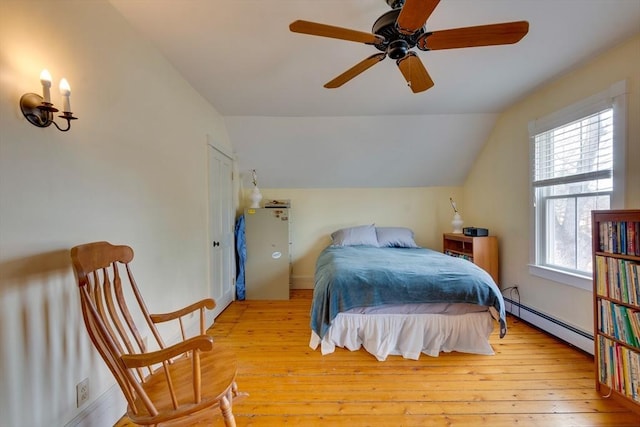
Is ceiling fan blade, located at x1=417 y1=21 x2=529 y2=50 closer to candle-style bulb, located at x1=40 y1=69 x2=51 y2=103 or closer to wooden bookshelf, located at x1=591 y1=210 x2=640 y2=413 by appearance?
wooden bookshelf, located at x1=591 y1=210 x2=640 y2=413

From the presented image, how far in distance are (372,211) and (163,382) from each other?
3502mm

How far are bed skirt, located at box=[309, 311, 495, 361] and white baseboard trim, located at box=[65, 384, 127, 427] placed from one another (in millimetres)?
1386

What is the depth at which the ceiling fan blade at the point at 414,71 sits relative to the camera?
1.54 m

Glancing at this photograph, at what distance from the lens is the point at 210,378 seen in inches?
48.7

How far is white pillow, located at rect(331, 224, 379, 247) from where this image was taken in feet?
12.4

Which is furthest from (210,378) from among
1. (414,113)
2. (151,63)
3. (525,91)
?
(525,91)

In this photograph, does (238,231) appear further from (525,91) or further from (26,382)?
(525,91)

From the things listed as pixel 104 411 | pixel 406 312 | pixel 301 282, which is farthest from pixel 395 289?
pixel 301 282

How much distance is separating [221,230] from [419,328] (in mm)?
2358

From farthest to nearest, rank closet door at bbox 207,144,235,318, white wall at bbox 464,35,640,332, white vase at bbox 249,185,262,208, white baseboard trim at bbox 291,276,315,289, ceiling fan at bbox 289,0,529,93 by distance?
1. white baseboard trim at bbox 291,276,315,289
2. white vase at bbox 249,185,262,208
3. closet door at bbox 207,144,235,318
4. white wall at bbox 464,35,640,332
5. ceiling fan at bbox 289,0,529,93

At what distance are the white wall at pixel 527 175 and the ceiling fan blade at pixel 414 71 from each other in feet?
4.83

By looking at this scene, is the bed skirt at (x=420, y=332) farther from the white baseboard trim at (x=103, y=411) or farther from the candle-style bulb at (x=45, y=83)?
the candle-style bulb at (x=45, y=83)

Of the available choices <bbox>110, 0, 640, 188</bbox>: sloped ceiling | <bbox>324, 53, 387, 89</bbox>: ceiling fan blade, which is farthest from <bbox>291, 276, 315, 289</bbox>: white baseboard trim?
<bbox>324, 53, 387, 89</bbox>: ceiling fan blade

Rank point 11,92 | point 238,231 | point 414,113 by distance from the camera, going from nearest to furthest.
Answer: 1. point 11,92
2. point 414,113
3. point 238,231
